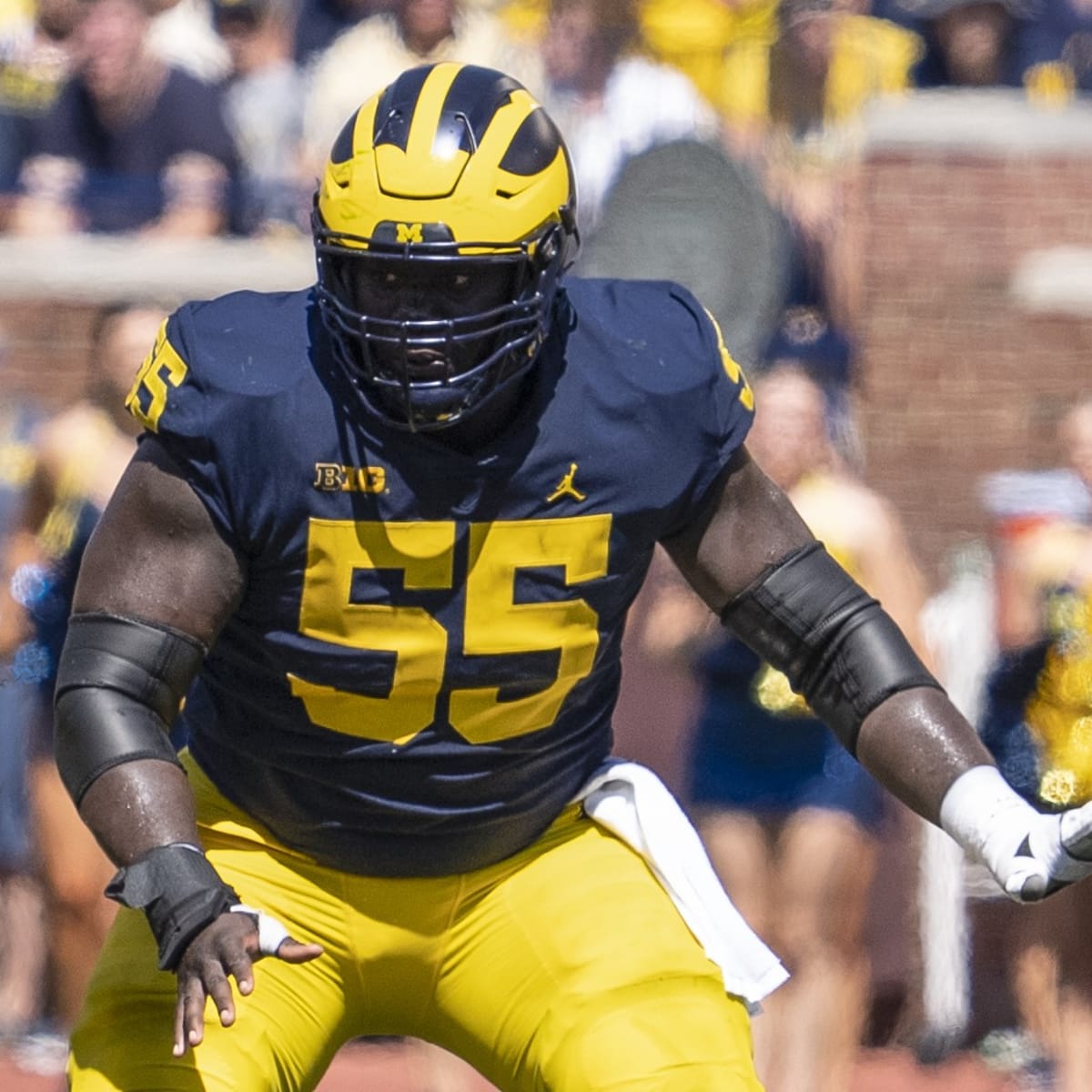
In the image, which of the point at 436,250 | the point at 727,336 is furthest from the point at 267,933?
the point at 727,336

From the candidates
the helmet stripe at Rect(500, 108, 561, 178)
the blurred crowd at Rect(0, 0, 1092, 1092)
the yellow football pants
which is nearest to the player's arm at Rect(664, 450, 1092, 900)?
the yellow football pants

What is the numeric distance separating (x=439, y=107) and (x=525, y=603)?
2.23ft

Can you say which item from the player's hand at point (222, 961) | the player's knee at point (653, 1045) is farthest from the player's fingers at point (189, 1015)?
the player's knee at point (653, 1045)

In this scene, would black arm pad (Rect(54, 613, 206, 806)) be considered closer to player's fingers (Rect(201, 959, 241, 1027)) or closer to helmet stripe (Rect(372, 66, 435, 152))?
player's fingers (Rect(201, 959, 241, 1027))

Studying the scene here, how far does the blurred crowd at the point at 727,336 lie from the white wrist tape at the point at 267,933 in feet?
8.92

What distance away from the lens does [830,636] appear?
3.21m

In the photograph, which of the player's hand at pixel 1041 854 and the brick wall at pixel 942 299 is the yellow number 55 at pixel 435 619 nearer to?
the player's hand at pixel 1041 854

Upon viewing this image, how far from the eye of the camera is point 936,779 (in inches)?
122

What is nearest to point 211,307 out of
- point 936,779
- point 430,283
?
point 430,283

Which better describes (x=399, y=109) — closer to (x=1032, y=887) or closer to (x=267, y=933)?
(x=267, y=933)

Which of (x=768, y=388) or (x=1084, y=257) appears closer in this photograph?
(x=768, y=388)

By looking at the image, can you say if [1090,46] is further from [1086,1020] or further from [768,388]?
[1086,1020]

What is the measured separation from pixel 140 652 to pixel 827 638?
0.98 metres

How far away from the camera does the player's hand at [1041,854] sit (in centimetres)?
273
